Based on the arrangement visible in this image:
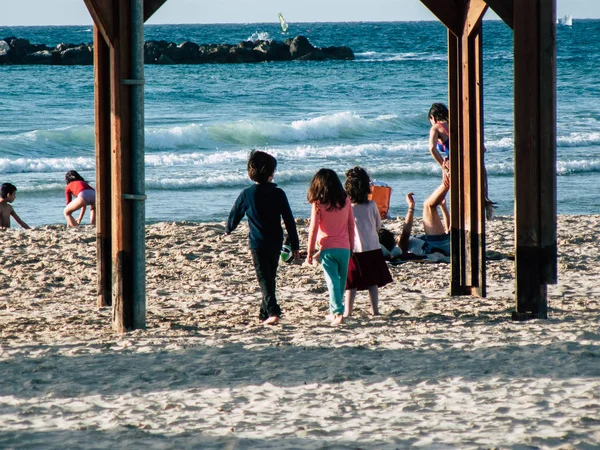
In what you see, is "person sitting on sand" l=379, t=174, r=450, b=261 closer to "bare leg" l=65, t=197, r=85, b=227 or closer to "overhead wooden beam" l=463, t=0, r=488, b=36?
"overhead wooden beam" l=463, t=0, r=488, b=36

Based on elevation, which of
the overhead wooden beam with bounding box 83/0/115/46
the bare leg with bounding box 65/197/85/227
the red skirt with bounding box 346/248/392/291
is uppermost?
the overhead wooden beam with bounding box 83/0/115/46

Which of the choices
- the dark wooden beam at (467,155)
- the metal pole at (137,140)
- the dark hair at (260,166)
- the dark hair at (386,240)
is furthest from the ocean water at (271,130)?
the metal pole at (137,140)

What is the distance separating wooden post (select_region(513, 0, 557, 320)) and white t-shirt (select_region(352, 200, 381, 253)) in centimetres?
112

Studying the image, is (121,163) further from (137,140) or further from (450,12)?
(450,12)

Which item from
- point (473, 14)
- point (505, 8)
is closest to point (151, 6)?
point (473, 14)

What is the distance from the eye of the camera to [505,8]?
5.89 m

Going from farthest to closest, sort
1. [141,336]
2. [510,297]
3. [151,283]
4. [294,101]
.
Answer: [294,101]
[151,283]
[510,297]
[141,336]

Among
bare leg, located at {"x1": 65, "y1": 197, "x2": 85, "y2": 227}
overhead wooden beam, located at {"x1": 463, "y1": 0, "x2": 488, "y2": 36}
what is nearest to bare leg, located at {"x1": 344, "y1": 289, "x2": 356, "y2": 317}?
overhead wooden beam, located at {"x1": 463, "y1": 0, "x2": 488, "y2": 36}

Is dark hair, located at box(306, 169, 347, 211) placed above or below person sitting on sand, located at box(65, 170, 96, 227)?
above

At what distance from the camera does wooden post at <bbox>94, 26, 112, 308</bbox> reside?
6539mm

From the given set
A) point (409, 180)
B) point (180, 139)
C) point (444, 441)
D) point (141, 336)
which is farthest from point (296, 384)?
point (180, 139)

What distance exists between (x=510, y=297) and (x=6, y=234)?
6154mm

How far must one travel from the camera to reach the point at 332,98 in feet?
115

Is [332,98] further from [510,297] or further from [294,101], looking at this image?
[510,297]
